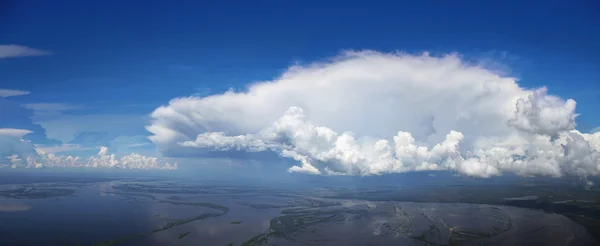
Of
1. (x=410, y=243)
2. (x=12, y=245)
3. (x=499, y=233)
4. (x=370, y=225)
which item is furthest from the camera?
(x=370, y=225)

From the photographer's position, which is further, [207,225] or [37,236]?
[207,225]

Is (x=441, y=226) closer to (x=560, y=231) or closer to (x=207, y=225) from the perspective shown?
(x=560, y=231)

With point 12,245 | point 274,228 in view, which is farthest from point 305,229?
point 12,245

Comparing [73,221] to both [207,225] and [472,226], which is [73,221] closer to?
[207,225]

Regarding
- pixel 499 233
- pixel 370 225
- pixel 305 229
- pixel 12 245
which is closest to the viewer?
pixel 12 245

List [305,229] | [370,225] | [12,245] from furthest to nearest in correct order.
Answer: [370,225], [305,229], [12,245]

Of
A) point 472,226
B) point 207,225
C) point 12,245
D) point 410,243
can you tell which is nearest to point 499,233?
point 472,226

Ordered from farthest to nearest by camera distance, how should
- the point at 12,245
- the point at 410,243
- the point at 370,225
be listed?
the point at 370,225 → the point at 410,243 → the point at 12,245

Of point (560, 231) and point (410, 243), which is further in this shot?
point (560, 231)
